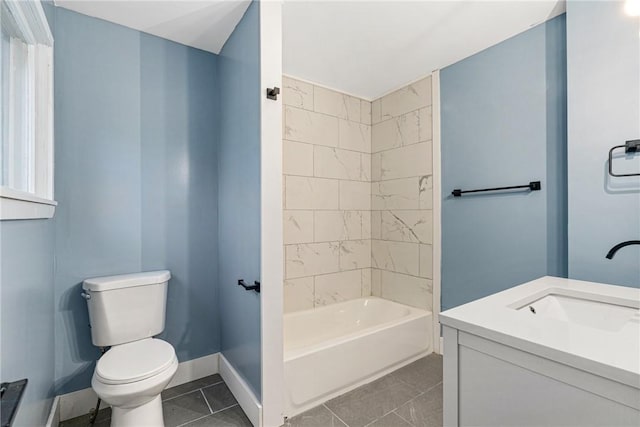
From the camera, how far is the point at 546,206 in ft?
6.30

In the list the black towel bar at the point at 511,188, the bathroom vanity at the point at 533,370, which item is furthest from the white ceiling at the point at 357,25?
the bathroom vanity at the point at 533,370

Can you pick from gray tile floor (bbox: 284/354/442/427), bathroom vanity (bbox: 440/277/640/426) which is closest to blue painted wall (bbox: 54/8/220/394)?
gray tile floor (bbox: 284/354/442/427)

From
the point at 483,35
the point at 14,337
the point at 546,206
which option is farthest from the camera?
the point at 483,35

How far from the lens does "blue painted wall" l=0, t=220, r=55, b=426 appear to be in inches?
38.5

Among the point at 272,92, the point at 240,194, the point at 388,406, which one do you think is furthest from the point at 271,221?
the point at 388,406

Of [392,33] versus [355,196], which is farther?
[355,196]

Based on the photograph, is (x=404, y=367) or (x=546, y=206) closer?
(x=546, y=206)

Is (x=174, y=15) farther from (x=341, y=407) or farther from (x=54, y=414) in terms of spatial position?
(x=341, y=407)

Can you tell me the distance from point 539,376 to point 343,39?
217cm

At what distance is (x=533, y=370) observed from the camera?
2.64 ft

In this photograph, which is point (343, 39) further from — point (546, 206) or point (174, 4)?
point (546, 206)

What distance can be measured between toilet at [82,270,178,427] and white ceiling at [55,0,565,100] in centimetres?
164

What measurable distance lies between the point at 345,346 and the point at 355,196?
1525 mm

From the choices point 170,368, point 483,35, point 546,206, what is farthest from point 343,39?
point 170,368
